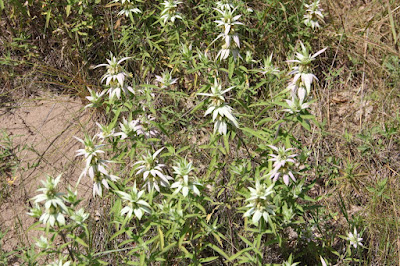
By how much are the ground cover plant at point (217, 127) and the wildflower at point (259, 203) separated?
0.01m

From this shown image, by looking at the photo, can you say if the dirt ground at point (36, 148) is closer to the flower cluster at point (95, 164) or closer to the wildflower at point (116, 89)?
the flower cluster at point (95, 164)

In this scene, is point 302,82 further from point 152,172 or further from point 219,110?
point 152,172

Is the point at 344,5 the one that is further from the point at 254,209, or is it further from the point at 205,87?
the point at 254,209

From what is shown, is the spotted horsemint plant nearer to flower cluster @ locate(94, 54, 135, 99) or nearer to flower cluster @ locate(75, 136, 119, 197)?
flower cluster @ locate(75, 136, 119, 197)

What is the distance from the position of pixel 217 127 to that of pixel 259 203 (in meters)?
0.55

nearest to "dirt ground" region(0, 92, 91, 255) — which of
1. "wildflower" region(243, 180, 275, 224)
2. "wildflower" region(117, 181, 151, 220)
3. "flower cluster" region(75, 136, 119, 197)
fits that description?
"flower cluster" region(75, 136, 119, 197)

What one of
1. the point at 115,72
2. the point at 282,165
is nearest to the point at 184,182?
the point at 282,165

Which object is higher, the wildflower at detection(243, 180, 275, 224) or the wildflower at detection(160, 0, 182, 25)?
the wildflower at detection(160, 0, 182, 25)

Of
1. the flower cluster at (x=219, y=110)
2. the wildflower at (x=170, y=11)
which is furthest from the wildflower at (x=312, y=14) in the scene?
the flower cluster at (x=219, y=110)

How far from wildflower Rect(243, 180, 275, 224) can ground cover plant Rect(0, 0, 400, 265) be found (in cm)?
1

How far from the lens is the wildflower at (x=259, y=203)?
2.56 m

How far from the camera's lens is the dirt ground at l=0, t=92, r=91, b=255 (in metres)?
3.98

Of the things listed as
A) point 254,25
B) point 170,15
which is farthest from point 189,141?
point 254,25

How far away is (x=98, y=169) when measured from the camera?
2746mm
